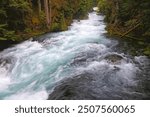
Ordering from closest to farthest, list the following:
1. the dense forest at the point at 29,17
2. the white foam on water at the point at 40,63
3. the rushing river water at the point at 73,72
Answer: the rushing river water at the point at 73,72 < the white foam on water at the point at 40,63 < the dense forest at the point at 29,17

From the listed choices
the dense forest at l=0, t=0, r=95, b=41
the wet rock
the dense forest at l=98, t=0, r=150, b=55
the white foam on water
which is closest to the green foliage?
the dense forest at l=98, t=0, r=150, b=55

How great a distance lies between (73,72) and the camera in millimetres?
11383

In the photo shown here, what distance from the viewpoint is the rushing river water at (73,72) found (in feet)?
31.4

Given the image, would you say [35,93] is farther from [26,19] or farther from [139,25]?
[26,19]

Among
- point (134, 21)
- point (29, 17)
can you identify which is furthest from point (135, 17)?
point (29, 17)

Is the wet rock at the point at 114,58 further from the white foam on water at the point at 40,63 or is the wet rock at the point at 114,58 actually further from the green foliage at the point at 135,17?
the green foliage at the point at 135,17

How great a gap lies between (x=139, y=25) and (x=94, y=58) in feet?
16.8

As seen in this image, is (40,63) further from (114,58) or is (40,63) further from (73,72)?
(114,58)

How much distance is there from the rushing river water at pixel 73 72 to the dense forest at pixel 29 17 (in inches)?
67.7

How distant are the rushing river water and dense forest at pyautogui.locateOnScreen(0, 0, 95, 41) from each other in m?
1.72

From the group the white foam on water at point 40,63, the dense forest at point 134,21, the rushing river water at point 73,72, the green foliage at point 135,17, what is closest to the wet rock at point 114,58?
the rushing river water at point 73,72

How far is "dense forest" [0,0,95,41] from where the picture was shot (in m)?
16.8

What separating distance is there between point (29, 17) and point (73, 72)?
1052 centimetres

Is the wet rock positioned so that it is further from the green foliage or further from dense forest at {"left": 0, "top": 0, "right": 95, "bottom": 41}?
dense forest at {"left": 0, "top": 0, "right": 95, "bottom": 41}
